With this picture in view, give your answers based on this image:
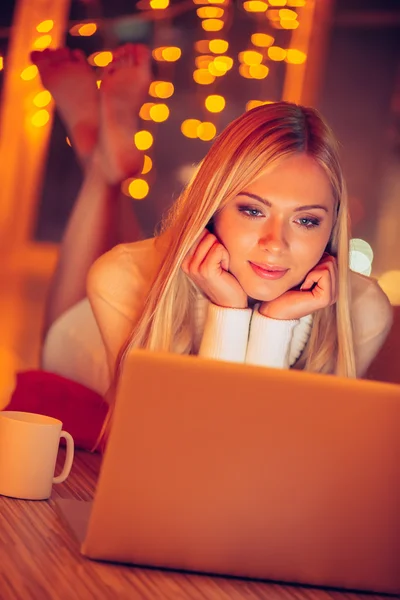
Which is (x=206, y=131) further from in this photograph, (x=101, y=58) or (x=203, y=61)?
(x=101, y=58)

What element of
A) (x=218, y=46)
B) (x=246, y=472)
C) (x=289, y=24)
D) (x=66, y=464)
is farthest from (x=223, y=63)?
(x=246, y=472)

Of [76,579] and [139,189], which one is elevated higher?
[139,189]

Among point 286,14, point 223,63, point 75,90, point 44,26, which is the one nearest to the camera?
point 75,90

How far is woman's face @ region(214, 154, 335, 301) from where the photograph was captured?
68.2 inches

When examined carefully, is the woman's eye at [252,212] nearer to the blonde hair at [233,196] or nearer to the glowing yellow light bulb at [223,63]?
the blonde hair at [233,196]

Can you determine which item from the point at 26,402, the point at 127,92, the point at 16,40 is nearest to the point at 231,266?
the point at 26,402

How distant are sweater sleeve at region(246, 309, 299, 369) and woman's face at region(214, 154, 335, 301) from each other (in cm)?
5

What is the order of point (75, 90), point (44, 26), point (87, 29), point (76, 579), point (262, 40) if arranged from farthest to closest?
1. point (262, 40)
2. point (87, 29)
3. point (44, 26)
4. point (75, 90)
5. point (76, 579)

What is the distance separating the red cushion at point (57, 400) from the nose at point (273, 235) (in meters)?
0.42

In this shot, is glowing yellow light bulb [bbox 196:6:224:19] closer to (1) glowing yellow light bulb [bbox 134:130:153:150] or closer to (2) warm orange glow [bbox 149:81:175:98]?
(2) warm orange glow [bbox 149:81:175:98]

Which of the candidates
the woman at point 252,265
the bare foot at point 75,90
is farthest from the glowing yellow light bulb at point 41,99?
the woman at point 252,265

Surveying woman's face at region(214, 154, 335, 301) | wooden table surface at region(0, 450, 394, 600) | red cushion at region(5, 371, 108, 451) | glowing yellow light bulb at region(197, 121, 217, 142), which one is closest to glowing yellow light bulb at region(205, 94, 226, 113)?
glowing yellow light bulb at region(197, 121, 217, 142)

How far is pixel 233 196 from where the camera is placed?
175 centimetres

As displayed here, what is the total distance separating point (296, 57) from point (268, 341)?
3.94m
